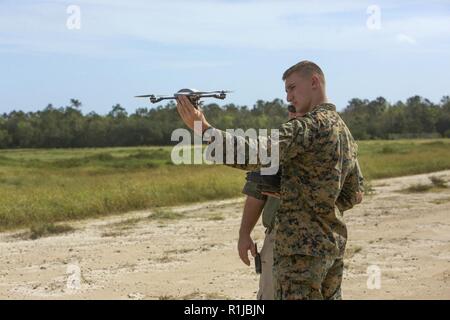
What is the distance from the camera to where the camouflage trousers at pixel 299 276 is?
3.65 meters

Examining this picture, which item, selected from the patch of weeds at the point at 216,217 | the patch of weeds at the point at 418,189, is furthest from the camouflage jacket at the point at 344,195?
the patch of weeds at the point at 418,189

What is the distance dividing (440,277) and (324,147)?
18.9ft

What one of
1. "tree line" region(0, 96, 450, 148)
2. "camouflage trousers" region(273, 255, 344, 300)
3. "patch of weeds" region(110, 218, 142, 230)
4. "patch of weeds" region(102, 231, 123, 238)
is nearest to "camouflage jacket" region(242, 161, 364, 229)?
"camouflage trousers" region(273, 255, 344, 300)

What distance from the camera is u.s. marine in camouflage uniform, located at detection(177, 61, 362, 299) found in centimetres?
358

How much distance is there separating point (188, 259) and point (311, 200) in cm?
723

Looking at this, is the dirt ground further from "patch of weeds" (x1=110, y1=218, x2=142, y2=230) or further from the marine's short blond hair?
the marine's short blond hair

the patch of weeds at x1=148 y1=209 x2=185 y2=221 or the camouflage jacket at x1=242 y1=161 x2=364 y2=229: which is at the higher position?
the camouflage jacket at x1=242 y1=161 x2=364 y2=229

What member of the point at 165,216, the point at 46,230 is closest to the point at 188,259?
the point at 46,230

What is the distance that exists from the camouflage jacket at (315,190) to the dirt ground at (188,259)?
14.3 feet

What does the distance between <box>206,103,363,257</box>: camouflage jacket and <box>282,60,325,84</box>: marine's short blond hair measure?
0.17 m

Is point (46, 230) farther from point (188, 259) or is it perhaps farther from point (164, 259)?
point (188, 259)

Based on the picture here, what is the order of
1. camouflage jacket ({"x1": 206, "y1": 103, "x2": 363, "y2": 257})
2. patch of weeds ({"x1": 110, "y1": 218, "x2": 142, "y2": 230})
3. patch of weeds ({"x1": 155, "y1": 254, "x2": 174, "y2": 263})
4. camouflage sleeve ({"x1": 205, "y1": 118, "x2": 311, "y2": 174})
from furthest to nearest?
patch of weeds ({"x1": 110, "y1": 218, "x2": 142, "y2": 230}) < patch of weeds ({"x1": 155, "y1": 254, "x2": 174, "y2": 263}) < camouflage jacket ({"x1": 206, "y1": 103, "x2": 363, "y2": 257}) < camouflage sleeve ({"x1": 205, "y1": 118, "x2": 311, "y2": 174})

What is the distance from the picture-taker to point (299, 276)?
144 inches
